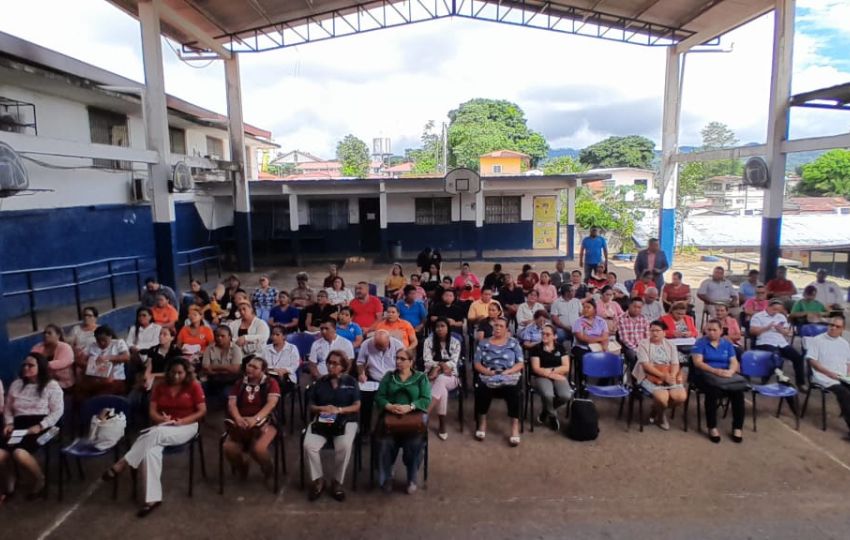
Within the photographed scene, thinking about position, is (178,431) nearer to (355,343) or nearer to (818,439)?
(355,343)

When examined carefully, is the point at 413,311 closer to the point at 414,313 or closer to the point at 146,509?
the point at 414,313

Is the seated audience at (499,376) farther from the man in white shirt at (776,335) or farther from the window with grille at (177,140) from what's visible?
the window with grille at (177,140)

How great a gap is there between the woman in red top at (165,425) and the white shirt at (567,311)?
450 cm

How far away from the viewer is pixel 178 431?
4727mm

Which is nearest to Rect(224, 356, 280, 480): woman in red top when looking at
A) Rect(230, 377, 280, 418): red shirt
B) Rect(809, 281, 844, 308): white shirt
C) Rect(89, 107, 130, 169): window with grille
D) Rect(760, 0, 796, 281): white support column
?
Rect(230, 377, 280, 418): red shirt

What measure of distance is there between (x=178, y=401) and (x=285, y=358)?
4.00ft

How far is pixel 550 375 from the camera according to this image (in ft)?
19.3

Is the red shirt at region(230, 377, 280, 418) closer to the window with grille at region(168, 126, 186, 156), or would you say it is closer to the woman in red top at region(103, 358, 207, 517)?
the woman in red top at region(103, 358, 207, 517)

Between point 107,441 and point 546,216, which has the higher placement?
point 546,216

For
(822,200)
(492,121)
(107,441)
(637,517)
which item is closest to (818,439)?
(637,517)

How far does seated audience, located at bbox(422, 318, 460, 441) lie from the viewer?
5.76 meters

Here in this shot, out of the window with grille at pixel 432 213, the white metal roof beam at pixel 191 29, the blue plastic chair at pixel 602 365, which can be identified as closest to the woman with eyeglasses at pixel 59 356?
the blue plastic chair at pixel 602 365

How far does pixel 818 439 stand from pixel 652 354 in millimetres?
1653

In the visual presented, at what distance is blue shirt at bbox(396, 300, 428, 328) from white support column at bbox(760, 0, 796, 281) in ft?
26.5
